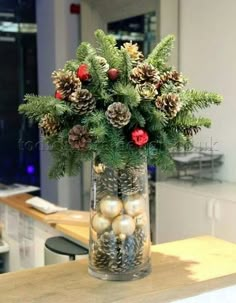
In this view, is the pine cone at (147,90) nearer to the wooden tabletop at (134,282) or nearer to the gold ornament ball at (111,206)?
the gold ornament ball at (111,206)

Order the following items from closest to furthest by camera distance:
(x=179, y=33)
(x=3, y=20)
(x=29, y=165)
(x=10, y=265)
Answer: (x=10, y=265) < (x=179, y=33) < (x=3, y=20) < (x=29, y=165)

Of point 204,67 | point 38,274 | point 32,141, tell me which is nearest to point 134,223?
point 38,274

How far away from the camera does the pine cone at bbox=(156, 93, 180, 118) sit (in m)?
1.15

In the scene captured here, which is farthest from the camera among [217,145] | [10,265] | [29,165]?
[29,165]

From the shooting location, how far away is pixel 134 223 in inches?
47.8

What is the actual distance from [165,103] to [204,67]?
2.33 m

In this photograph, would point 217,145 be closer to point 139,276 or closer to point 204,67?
point 204,67

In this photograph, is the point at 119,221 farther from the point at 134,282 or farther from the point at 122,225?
the point at 134,282

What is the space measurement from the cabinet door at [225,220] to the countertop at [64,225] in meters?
0.78

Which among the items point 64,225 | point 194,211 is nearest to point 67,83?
point 64,225

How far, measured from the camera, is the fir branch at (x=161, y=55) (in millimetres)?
1242

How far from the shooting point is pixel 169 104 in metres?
1.15

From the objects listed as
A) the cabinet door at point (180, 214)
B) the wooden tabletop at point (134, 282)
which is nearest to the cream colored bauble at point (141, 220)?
the wooden tabletop at point (134, 282)

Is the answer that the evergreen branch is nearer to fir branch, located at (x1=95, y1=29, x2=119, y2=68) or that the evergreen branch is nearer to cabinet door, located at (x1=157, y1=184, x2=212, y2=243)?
fir branch, located at (x1=95, y1=29, x2=119, y2=68)
